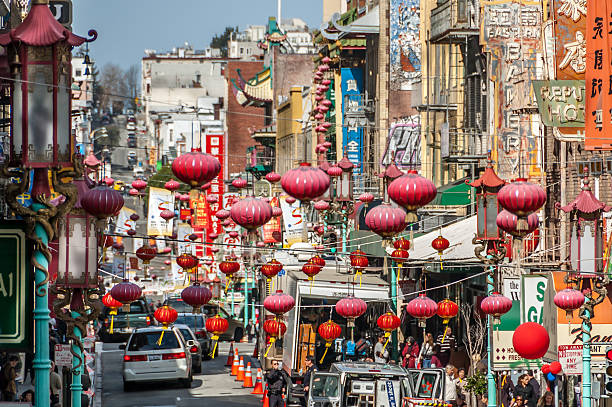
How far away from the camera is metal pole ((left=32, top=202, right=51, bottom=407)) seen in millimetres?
13250

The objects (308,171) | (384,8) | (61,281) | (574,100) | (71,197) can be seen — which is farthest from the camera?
(384,8)

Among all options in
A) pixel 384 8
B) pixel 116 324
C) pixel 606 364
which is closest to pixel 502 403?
pixel 606 364

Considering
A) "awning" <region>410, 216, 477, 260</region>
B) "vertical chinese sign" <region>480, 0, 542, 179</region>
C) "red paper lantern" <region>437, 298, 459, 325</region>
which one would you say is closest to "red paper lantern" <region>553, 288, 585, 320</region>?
"red paper lantern" <region>437, 298, 459, 325</region>

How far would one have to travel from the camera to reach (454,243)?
114 feet

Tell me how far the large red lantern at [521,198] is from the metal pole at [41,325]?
7.79 metres

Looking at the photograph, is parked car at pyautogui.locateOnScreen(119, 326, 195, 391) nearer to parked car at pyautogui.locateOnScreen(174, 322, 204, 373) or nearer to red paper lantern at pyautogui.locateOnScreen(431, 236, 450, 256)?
parked car at pyautogui.locateOnScreen(174, 322, 204, 373)

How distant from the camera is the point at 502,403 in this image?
2908cm

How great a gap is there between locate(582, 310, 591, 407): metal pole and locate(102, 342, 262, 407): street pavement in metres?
10.7

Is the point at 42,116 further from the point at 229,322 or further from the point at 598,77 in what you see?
the point at 229,322

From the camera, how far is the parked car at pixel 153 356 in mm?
34688

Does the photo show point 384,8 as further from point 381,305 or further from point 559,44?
point 559,44

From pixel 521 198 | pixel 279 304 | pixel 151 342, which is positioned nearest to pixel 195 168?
pixel 521 198

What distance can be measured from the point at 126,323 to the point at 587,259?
28.0 meters

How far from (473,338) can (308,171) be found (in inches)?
745
